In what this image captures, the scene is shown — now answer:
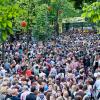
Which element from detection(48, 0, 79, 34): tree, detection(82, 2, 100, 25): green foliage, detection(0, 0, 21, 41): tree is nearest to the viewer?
detection(0, 0, 21, 41): tree

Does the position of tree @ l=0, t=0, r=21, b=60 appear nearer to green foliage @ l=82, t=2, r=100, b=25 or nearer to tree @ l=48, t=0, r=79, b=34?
green foliage @ l=82, t=2, r=100, b=25

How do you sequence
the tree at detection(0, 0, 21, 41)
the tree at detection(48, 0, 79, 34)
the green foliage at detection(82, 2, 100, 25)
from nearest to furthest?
the tree at detection(0, 0, 21, 41) → the green foliage at detection(82, 2, 100, 25) → the tree at detection(48, 0, 79, 34)

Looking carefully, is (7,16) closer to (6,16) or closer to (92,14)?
(6,16)

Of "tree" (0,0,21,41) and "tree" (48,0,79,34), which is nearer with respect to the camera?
"tree" (0,0,21,41)

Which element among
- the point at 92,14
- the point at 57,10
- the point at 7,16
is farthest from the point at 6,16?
the point at 57,10

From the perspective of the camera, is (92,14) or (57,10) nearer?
(92,14)

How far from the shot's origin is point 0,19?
9.02 m

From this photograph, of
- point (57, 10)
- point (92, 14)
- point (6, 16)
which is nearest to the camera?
point (6, 16)

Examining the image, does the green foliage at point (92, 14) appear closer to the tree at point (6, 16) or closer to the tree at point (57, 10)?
the tree at point (6, 16)

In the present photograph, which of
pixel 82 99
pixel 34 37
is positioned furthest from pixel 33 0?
pixel 82 99

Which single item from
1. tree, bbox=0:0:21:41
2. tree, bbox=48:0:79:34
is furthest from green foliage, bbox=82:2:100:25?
tree, bbox=48:0:79:34

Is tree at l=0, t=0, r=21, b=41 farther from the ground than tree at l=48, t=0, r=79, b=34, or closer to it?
farther from the ground

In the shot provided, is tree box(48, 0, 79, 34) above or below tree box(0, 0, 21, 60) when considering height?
below

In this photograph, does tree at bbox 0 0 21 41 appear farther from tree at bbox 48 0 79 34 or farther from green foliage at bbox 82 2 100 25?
tree at bbox 48 0 79 34
